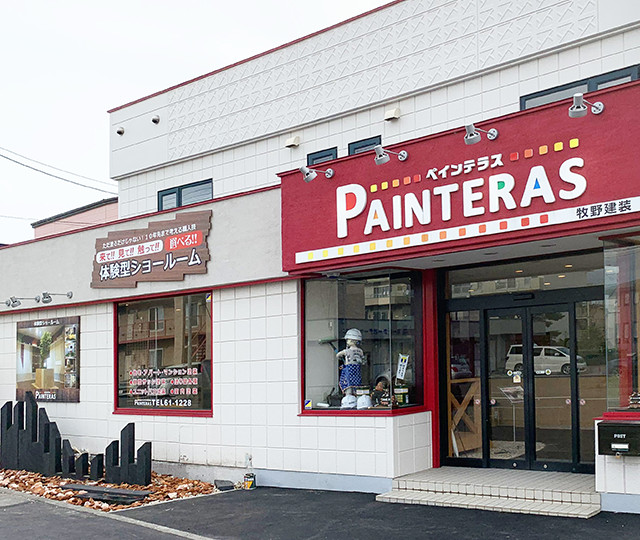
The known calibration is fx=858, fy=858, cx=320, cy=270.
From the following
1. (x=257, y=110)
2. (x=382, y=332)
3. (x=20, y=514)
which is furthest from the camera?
(x=257, y=110)

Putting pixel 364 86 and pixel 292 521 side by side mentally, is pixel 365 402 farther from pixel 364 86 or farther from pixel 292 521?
pixel 364 86

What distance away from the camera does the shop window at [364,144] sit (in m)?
14.0

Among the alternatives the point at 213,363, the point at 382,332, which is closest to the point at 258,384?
the point at 213,363

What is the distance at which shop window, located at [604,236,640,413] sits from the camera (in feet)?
31.6

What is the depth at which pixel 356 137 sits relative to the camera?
47.1ft

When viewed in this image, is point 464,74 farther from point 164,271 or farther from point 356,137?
point 164,271

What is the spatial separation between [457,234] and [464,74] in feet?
11.6

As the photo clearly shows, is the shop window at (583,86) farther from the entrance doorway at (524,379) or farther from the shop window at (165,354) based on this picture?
the shop window at (165,354)

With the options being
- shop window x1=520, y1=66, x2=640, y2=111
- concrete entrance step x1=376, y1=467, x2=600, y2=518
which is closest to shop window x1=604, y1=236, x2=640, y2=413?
concrete entrance step x1=376, y1=467, x2=600, y2=518

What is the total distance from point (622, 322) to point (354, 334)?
4.16 meters

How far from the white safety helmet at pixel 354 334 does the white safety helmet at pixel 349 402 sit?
0.86 m

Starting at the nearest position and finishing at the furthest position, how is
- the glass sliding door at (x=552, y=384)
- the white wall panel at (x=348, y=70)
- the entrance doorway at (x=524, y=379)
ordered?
the entrance doorway at (x=524, y=379), the glass sliding door at (x=552, y=384), the white wall panel at (x=348, y=70)

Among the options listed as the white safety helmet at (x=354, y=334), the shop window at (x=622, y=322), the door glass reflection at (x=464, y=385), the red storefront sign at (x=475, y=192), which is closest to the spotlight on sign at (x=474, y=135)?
the red storefront sign at (x=475, y=192)

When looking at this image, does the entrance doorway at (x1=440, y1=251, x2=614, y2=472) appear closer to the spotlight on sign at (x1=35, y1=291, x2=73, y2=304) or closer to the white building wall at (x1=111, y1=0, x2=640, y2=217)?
the white building wall at (x1=111, y1=0, x2=640, y2=217)
